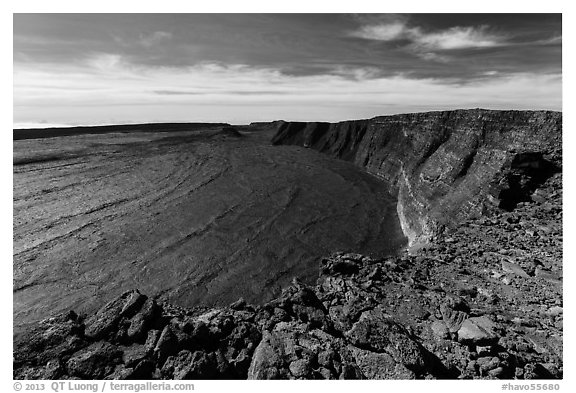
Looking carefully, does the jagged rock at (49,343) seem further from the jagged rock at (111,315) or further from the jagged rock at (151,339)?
the jagged rock at (151,339)

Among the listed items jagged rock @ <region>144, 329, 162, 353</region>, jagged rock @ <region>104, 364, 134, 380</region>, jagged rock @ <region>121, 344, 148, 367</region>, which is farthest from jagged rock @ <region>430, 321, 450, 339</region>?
jagged rock @ <region>104, 364, 134, 380</region>

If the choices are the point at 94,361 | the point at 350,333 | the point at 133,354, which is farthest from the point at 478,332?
the point at 94,361

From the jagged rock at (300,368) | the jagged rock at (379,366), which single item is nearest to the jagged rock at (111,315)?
the jagged rock at (300,368)

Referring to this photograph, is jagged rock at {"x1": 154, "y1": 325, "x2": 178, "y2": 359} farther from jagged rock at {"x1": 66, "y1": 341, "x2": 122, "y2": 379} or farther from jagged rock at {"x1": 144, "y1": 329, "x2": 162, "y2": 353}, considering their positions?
jagged rock at {"x1": 66, "y1": 341, "x2": 122, "y2": 379}

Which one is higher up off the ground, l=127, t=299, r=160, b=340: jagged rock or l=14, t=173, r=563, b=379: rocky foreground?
l=127, t=299, r=160, b=340: jagged rock

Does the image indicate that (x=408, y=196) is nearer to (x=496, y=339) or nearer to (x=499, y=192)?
(x=499, y=192)

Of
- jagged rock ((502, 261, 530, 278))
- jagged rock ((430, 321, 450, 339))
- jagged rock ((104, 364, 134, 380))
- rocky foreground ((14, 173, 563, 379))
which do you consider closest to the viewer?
jagged rock ((104, 364, 134, 380))

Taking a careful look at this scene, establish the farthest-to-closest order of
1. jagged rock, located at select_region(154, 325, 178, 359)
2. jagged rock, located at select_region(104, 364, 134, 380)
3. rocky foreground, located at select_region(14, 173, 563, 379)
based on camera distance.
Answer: jagged rock, located at select_region(154, 325, 178, 359)
rocky foreground, located at select_region(14, 173, 563, 379)
jagged rock, located at select_region(104, 364, 134, 380)

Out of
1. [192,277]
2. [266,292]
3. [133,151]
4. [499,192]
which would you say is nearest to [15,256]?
[192,277]
